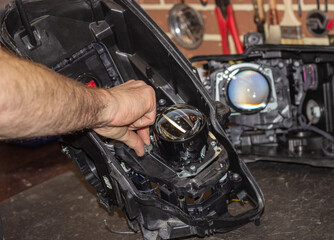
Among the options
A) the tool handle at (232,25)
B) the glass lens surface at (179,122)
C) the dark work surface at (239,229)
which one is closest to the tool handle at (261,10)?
the tool handle at (232,25)

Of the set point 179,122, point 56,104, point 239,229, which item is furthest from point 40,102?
point 239,229

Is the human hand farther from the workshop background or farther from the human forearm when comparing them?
the workshop background

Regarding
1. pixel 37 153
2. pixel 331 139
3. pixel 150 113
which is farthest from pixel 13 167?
pixel 331 139

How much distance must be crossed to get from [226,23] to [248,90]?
2.78 ft

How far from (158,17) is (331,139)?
179 centimetres

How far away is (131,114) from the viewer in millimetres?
1589

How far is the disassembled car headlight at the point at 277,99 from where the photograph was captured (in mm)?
2244

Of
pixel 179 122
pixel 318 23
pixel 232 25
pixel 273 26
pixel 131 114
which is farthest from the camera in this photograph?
pixel 232 25

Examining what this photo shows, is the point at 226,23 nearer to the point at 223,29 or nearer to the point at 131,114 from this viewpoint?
the point at 223,29

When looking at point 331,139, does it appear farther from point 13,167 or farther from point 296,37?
point 13,167

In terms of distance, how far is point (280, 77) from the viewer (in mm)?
2312

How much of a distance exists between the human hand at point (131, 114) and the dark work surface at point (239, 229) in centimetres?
48

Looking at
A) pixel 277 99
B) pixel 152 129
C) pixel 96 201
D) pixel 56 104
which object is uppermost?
pixel 56 104

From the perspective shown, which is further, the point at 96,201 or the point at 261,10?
the point at 261,10
